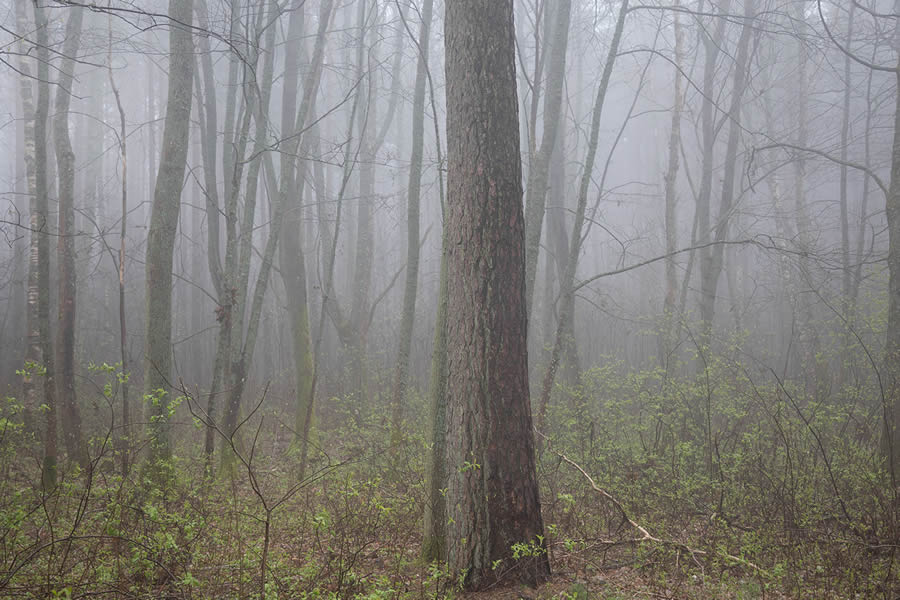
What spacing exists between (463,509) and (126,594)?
1.78 metres

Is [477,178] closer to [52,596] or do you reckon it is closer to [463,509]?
[463,509]

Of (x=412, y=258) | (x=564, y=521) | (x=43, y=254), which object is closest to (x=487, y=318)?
(x=564, y=521)

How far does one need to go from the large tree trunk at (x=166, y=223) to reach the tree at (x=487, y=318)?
116 inches

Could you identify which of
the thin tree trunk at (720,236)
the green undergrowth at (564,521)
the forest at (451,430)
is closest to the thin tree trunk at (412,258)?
the forest at (451,430)

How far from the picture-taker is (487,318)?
11.6ft

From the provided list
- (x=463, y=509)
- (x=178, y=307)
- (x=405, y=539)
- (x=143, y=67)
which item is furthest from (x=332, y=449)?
(x=143, y=67)

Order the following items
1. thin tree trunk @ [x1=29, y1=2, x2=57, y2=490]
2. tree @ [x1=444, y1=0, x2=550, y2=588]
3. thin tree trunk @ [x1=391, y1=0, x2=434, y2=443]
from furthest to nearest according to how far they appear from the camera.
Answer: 1. thin tree trunk @ [x1=391, y1=0, x2=434, y2=443]
2. thin tree trunk @ [x1=29, y1=2, x2=57, y2=490]
3. tree @ [x1=444, y1=0, x2=550, y2=588]

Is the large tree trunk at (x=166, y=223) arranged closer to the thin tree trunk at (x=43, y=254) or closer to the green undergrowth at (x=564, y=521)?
the green undergrowth at (x=564, y=521)

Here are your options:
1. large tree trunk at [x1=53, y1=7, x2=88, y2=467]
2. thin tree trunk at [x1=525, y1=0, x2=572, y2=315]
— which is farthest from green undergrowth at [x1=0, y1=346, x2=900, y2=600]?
thin tree trunk at [x1=525, y1=0, x2=572, y2=315]

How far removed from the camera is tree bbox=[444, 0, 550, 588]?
138 inches

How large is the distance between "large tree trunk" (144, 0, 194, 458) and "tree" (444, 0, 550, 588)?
2.95m

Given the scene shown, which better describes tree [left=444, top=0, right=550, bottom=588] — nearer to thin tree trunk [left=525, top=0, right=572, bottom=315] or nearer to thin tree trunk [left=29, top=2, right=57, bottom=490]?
thin tree trunk [left=525, top=0, right=572, bottom=315]

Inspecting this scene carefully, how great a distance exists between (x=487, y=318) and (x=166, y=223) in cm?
354

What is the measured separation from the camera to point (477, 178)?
3.60 metres
